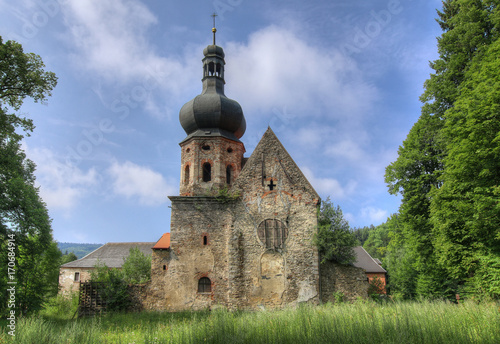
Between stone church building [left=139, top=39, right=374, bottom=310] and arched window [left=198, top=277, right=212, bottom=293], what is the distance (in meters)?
0.05

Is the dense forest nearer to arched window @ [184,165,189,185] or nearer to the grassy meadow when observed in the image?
the grassy meadow

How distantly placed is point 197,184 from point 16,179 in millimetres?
9482

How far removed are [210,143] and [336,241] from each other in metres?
10.0

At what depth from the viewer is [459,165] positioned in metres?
14.2

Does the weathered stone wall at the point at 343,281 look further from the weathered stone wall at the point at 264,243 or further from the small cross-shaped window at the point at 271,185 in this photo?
the small cross-shaped window at the point at 271,185

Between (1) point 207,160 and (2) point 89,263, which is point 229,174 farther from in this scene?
(2) point 89,263

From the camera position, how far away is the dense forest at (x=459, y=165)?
1334 cm

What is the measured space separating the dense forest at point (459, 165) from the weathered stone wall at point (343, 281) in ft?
11.9

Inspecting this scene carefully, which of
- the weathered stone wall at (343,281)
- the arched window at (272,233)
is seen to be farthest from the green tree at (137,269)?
the weathered stone wall at (343,281)


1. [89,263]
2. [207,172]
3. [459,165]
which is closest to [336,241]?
[459,165]

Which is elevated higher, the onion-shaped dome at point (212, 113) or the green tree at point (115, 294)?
the onion-shaped dome at point (212, 113)

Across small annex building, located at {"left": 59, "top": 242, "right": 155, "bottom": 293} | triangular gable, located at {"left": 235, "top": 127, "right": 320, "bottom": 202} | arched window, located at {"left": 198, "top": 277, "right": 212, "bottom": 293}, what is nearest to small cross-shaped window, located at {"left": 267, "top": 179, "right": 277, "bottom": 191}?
triangular gable, located at {"left": 235, "top": 127, "right": 320, "bottom": 202}

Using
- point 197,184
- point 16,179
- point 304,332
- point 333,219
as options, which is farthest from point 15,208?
point 333,219

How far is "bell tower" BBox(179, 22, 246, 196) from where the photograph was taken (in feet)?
72.0
